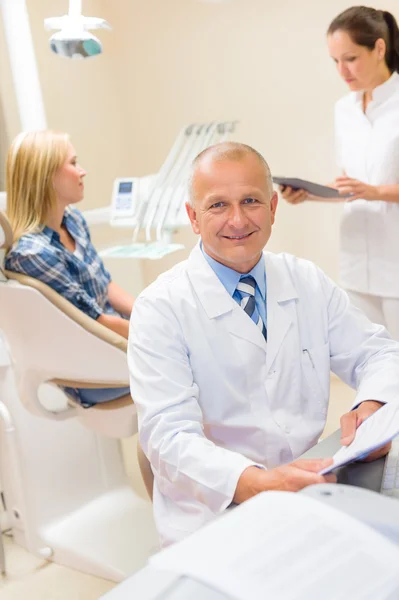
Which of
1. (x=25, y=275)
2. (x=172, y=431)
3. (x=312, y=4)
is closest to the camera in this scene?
(x=172, y=431)

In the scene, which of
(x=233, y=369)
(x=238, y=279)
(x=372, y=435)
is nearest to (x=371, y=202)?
(x=238, y=279)

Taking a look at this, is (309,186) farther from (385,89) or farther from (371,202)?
(385,89)

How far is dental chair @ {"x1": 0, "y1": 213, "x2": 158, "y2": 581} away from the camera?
2184mm

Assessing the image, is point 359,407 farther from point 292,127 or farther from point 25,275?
point 292,127

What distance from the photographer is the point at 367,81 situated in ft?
8.43

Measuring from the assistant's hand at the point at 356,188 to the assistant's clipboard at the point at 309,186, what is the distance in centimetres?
3

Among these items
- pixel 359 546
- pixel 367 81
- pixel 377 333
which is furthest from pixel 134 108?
pixel 359 546

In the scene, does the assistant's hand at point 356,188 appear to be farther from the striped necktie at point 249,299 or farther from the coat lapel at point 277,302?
the striped necktie at point 249,299

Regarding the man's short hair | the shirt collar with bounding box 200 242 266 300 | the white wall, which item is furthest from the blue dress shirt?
the white wall

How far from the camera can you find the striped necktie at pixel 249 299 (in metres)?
1.56

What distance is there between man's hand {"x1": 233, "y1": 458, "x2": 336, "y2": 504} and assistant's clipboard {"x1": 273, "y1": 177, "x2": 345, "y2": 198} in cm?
141

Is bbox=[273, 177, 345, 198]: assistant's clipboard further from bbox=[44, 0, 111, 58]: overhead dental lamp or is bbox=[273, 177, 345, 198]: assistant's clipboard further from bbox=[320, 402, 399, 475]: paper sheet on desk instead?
bbox=[320, 402, 399, 475]: paper sheet on desk

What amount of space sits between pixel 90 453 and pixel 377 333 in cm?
140

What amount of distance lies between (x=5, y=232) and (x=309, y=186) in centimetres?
98
